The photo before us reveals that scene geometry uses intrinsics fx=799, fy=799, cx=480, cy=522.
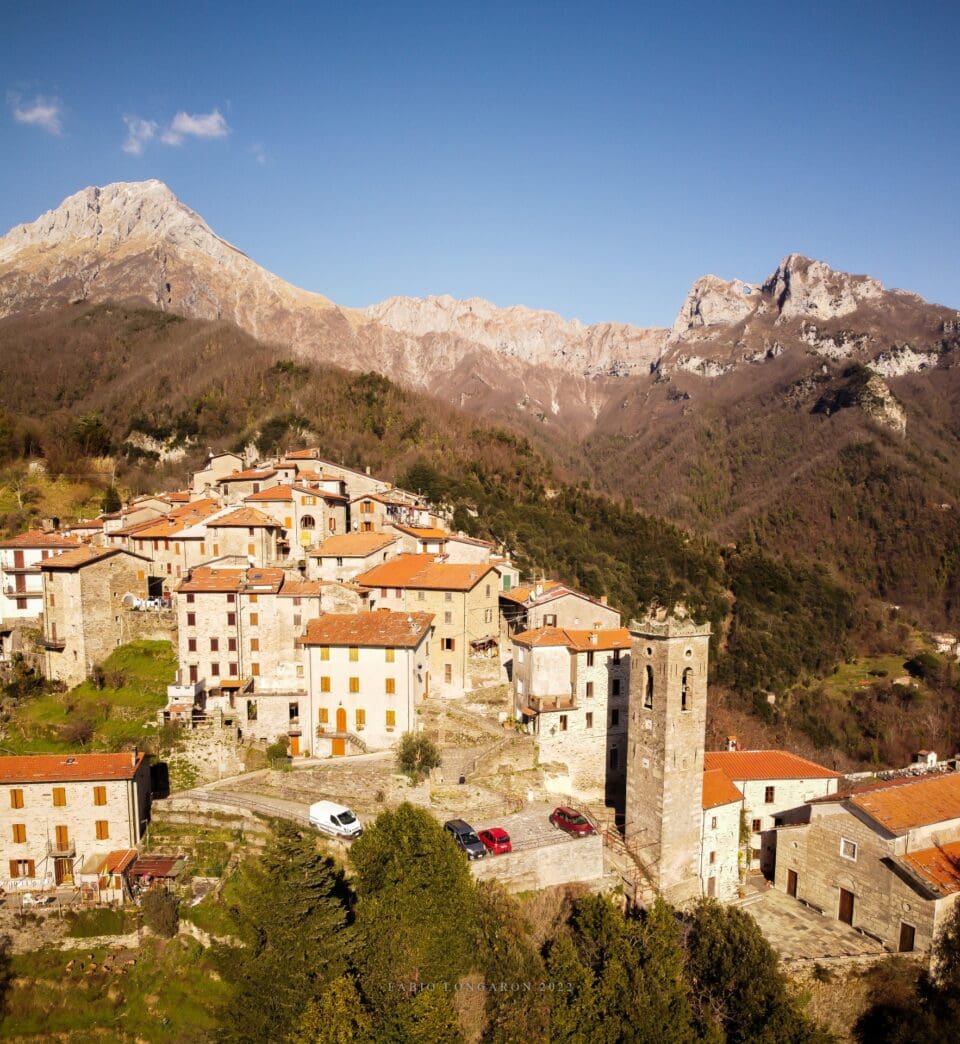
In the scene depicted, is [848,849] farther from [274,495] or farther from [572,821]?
[274,495]

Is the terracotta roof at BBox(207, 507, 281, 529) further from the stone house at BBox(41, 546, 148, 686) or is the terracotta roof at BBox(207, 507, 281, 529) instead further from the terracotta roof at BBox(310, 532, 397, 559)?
the stone house at BBox(41, 546, 148, 686)

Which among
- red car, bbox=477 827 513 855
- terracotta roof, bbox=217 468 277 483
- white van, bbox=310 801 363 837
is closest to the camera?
red car, bbox=477 827 513 855

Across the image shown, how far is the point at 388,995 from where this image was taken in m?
23.4

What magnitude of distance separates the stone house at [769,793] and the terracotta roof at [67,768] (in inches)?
955

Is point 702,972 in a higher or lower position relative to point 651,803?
Result: lower

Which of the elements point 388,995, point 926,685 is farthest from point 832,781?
point 926,685

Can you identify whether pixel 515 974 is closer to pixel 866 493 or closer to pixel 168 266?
pixel 866 493

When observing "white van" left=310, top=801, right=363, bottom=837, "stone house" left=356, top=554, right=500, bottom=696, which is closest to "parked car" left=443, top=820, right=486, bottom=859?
"white van" left=310, top=801, right=363, bottom=837

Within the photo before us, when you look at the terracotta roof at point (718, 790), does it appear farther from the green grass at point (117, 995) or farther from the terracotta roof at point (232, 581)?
the terracotta roof at point (232, 581)

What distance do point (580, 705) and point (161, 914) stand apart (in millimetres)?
18982

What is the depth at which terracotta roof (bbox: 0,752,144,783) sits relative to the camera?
98.2ft

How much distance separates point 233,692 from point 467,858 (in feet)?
51.0

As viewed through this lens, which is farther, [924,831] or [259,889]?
[924,831]

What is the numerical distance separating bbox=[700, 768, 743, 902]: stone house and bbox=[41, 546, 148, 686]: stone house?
2964 centimetres
